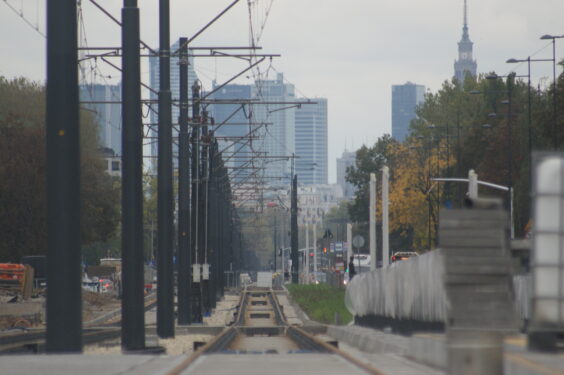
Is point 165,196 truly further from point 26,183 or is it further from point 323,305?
point 26,183

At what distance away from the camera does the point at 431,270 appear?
2638cm

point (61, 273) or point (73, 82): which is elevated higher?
point (73, 82)

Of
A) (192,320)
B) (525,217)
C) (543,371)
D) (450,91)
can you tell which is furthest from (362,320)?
(450,91)

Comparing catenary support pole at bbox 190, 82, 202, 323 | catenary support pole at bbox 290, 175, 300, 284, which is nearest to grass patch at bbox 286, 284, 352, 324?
catenary support pole at bbox 190, 82, 202, 323

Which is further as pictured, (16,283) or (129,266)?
(16,283)

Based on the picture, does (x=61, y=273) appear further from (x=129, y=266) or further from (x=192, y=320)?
(x=192, y=320)

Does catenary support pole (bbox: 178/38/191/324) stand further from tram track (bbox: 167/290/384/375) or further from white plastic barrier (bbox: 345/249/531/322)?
white plastic barrier (bbox: 345/249/531/322)

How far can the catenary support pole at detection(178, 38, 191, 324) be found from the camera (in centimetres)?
4788

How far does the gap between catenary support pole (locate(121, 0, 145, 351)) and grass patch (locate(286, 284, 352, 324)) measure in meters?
27.8

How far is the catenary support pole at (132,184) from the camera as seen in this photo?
28.2 meters

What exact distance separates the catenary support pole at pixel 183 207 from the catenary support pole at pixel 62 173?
76.2 ft

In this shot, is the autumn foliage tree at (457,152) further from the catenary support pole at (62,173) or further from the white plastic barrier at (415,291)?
the catenary support pole at (62,173)

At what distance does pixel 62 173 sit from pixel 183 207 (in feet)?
86.2

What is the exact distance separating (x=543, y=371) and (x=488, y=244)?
1598 millimetres
